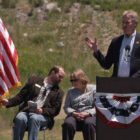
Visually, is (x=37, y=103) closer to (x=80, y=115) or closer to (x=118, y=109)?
(x=80, y=115)

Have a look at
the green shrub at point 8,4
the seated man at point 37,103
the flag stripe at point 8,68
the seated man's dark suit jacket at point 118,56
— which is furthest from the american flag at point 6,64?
the green shrub at point 8,4

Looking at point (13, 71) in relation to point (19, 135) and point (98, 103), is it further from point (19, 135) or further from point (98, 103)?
point (98, 103)

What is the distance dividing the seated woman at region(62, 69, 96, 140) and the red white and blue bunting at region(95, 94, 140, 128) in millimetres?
1033

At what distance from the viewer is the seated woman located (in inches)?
358

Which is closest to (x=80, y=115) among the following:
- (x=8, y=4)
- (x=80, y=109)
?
(x=80, y=109)

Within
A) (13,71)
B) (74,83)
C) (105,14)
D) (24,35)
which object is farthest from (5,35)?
(105,14)

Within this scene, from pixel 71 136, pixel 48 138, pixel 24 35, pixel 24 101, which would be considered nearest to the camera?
pixel 71 136

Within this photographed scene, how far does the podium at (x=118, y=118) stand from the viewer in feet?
26.1

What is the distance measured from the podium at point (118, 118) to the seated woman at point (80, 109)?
110 centimetres

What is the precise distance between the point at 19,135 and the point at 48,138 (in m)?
2.12

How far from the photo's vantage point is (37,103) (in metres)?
9.54

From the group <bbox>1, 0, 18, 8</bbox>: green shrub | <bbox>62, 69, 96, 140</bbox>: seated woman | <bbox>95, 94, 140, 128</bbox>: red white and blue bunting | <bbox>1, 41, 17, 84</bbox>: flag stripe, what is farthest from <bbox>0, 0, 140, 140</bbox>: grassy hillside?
<bbox>95, 94, 140, 128</bbox>: red white and blue bunting

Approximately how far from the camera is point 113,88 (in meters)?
7.98

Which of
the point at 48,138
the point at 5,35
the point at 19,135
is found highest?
the point at 5,35
